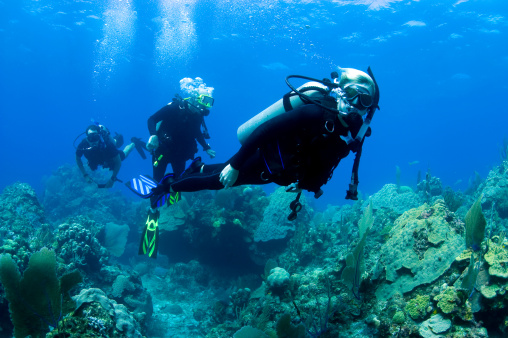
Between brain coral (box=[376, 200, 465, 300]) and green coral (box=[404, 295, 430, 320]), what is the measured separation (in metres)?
0.39

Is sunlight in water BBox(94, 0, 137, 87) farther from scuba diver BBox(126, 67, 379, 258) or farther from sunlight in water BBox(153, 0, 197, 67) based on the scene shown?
scuba diver BBox(126, 67, 379, 258)

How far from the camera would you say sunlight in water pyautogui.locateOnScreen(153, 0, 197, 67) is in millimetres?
28641

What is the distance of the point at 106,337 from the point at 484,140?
12490 cm

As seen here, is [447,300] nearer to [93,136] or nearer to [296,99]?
[296,99]

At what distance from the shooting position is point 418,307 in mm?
3467

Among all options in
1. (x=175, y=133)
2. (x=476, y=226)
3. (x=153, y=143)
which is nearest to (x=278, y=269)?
(x=476, y=226)

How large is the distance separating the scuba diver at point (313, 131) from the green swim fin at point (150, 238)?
12.6 feet

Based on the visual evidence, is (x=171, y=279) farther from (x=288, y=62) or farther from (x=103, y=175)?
(x=288, y=62)

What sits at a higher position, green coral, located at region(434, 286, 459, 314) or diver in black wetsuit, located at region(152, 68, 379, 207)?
diver in black wetsuit, located at region(152, 68, 379, 207)

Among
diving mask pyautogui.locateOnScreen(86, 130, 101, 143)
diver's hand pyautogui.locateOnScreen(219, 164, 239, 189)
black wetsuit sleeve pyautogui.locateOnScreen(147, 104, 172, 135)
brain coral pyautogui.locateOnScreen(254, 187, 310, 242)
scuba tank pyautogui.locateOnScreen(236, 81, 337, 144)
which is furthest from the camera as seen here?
diving mask pyautogui.locateOnScreen(86, 130, 101, 143)

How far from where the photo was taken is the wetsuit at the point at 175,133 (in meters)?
7.15

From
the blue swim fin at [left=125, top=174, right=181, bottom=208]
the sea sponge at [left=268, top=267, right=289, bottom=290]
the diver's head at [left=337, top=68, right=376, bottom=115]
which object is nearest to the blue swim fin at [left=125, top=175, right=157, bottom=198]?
the blue swim fin at [left=125, top=174, right=181, bottom=208]

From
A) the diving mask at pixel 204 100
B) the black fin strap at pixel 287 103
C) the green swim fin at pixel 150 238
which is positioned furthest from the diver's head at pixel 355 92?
the green swim fin at pixel 150 238

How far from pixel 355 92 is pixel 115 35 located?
140 ft
